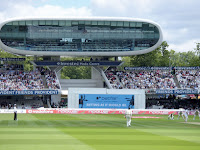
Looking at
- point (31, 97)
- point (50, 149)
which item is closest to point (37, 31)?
point (31, 97)

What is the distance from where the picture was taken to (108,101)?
68125 mm

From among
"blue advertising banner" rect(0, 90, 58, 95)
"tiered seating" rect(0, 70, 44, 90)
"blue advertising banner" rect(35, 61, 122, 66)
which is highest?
"blue advertising banner" rect(35, 61, 122, 66)

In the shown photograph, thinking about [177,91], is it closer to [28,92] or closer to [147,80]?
[147,80]

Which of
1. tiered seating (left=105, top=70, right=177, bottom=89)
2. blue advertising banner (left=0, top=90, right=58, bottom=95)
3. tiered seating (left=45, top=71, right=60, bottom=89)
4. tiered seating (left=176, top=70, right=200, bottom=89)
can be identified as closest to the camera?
blue advertising banner (left=0, top=90, right=58, bottom=95)

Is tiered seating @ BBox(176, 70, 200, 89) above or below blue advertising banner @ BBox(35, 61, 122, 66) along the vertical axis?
below

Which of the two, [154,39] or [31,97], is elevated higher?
[154,39]

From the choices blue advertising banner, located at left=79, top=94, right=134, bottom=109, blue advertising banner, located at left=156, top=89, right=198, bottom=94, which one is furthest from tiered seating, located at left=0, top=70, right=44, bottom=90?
blue advertising banner, located at left=156, top=89, right=198, bottom=94

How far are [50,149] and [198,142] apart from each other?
8.85 metres

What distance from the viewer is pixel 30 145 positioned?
20734mm

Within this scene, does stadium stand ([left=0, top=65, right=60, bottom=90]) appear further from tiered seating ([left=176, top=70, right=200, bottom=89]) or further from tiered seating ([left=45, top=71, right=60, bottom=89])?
tiered seating ([left=176, top=70, right=200, bottom=89])

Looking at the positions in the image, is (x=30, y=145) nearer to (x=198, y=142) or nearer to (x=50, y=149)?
(x=50, y=149)

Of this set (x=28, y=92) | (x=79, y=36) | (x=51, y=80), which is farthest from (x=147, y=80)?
(x=28, y=92)

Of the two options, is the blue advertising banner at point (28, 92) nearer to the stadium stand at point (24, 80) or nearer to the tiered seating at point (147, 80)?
the stadium stand at point (24, 80)

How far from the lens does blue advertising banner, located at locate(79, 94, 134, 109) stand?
6756cm
